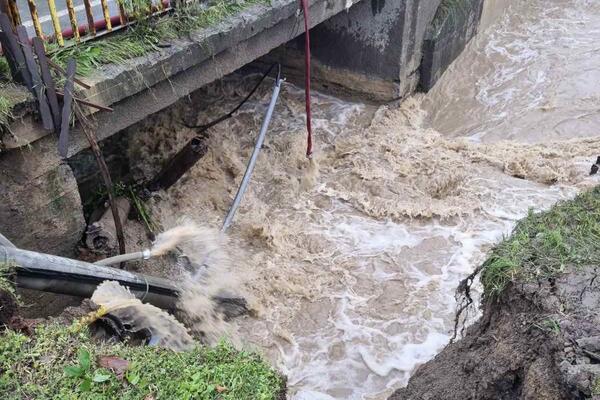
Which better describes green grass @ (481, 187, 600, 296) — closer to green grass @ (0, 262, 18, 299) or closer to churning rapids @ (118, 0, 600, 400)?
churning rapids @ (118, 0, 600, 400)

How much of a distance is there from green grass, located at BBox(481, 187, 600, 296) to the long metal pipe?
2713 millimetres

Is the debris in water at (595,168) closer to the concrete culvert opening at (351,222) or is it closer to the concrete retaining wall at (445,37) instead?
the concrete culvert opening at (351,222)

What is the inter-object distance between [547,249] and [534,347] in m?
0.62

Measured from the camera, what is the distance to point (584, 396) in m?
2.43

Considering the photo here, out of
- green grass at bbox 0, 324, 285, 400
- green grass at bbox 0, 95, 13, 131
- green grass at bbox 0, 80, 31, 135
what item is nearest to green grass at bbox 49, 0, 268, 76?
green grass at bbox 0, 80, 31, 135

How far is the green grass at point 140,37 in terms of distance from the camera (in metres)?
4.85

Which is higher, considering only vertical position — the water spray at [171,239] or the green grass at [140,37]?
the green grass at [140,37]

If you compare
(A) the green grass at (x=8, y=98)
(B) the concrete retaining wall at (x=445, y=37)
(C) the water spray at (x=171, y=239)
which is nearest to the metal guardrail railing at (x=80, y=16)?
(A) the green grass at (x=8, y=98)

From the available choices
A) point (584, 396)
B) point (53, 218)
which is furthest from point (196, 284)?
point (584, 396)

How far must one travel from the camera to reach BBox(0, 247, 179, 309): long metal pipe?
12.3 ft

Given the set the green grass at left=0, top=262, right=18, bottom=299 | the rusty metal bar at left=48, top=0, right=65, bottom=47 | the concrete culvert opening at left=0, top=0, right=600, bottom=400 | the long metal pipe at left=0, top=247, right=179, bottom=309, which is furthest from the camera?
the rusty metal bar at left=48, top=0, right=65, bottom=47

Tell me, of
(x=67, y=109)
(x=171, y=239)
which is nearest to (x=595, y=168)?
(x=171, y=239)

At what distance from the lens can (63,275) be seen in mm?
3973

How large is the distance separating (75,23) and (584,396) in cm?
453
